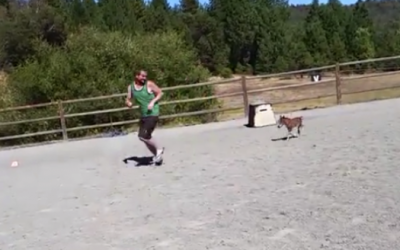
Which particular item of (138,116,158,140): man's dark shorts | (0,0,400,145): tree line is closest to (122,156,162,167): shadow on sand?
(138,116,158,140): man's dark shorts

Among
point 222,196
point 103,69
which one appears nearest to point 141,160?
point 222,196

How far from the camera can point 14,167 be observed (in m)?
10.8

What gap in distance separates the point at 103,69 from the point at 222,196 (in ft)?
53.7

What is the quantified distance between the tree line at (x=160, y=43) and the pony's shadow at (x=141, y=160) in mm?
7707

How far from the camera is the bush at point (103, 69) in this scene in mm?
21641

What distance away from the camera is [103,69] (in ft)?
73.0

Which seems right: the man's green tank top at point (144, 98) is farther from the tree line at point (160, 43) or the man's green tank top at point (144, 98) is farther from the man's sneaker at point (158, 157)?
the tree line at point (160, 43)

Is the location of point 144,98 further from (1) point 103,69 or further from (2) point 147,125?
(1) point 103,69

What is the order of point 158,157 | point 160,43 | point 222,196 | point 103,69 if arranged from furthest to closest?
point 160,43, point 103,69, point 158,157, point 222,196

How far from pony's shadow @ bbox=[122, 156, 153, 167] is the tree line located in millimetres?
7707

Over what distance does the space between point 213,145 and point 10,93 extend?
13486 millimetres

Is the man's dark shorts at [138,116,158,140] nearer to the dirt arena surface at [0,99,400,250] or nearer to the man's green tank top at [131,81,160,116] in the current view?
the man's green tank top at [131,81,160,116]

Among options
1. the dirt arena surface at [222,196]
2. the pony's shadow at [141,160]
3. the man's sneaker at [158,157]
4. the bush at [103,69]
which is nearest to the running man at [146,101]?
the man's sneaker at [158,157]

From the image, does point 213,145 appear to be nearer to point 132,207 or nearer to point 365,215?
point 132,207
